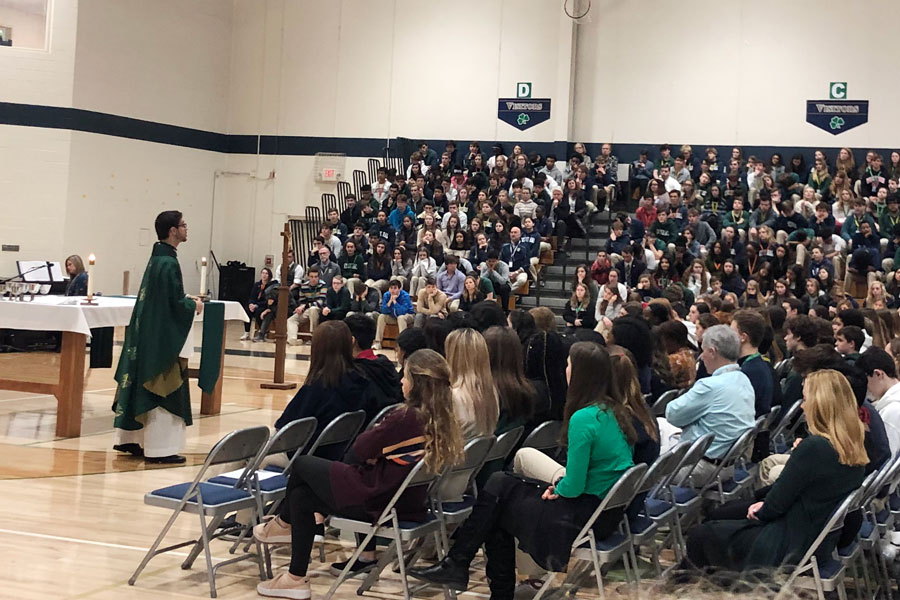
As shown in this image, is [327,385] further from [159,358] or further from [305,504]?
[159,358]

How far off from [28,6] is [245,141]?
5.59 metres

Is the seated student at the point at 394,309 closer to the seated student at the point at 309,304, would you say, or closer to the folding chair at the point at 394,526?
the seated student at the point at 309,304

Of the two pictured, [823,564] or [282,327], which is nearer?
[823,564]

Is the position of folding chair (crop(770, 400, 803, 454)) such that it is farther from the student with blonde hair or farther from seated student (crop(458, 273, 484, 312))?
seated student (crop(458, 273, 484, 312))

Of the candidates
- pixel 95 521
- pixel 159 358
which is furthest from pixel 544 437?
pixel 159 358

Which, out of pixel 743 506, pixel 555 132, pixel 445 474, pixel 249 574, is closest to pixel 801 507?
pixel 743 506

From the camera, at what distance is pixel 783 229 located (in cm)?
1588

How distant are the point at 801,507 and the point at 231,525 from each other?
2683 millimetres

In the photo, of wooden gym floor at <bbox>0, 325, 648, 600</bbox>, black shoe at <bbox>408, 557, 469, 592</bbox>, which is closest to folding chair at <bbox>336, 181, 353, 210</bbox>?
wooden gym floor at <bbox>0, 325, 648, 600</bbox>

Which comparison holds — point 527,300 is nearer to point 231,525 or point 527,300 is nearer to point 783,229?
point 783,229

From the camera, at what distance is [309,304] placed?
1628 cm

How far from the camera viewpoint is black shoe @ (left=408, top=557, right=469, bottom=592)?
423 centimetres

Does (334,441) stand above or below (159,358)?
below

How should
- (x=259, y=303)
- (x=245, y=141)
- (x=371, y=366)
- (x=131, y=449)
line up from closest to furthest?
(x=371, y=366), (x=131, y=449), (x=259, y=303), (x=245, y=141)
